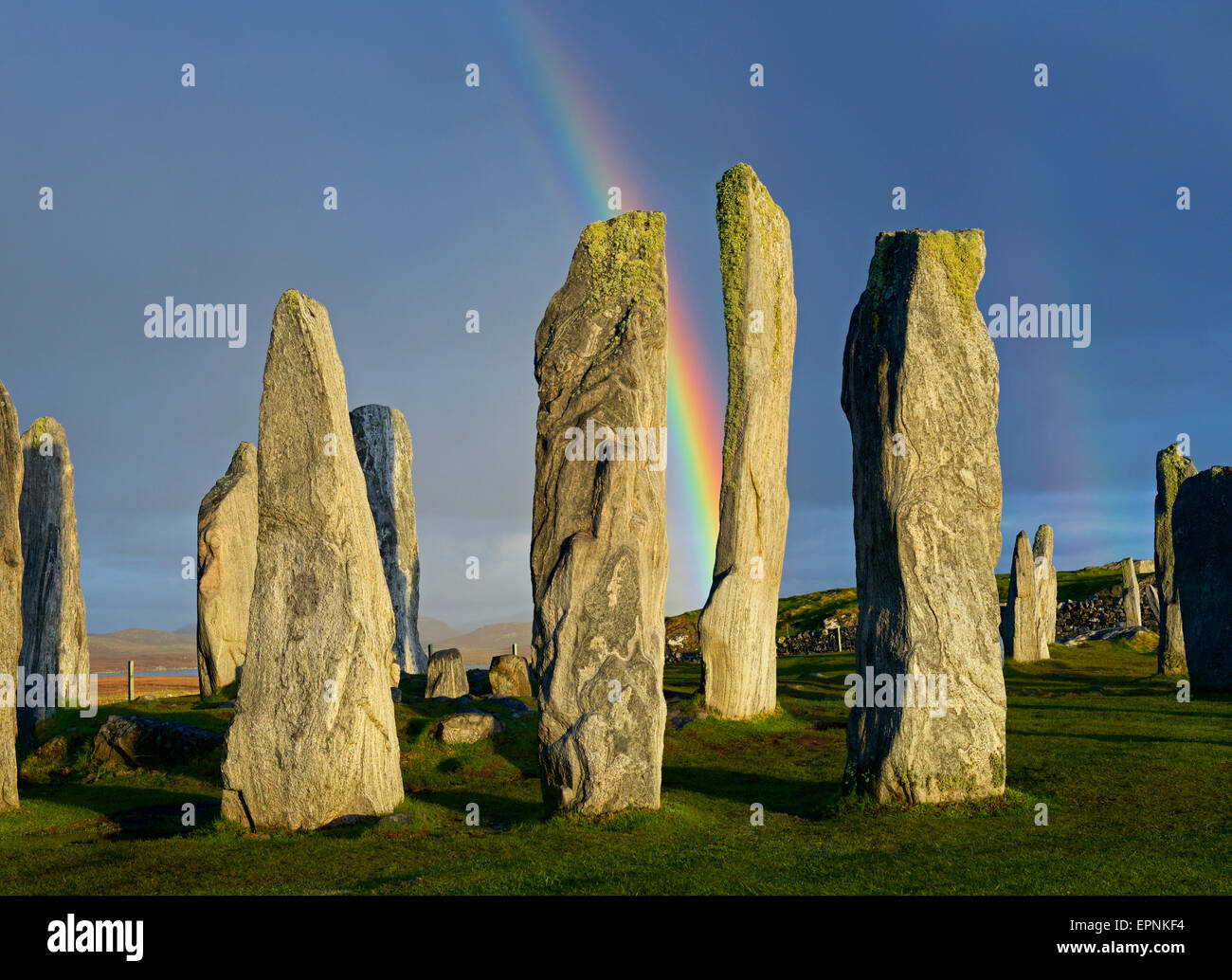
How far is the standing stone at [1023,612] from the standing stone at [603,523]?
22186 mm

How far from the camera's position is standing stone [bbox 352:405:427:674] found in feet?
103

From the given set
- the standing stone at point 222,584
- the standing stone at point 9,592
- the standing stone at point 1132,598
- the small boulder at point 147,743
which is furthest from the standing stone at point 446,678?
the standing stone at point 1132,598

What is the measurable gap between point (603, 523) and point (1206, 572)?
17695 millimetres

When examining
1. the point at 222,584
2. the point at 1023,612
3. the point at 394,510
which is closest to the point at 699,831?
→ the point at 222,584

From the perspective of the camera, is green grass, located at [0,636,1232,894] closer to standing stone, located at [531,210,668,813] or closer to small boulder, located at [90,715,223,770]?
small boulder, located at [90,715,223,770]

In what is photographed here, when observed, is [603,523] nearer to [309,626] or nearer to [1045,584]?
[309,626]

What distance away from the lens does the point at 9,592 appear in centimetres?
1426

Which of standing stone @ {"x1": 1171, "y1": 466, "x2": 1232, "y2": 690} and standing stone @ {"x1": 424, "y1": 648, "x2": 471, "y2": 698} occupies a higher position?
standing stone @ {"x1": 1171, "y1": 466, "x2": 1232, "y2": 690}

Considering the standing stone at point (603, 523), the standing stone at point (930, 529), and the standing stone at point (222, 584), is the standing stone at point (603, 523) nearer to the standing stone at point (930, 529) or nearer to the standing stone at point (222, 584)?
the standing stone at point (930, 529)

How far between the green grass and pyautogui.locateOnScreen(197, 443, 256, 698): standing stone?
6.48 m

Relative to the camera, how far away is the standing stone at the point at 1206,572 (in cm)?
2341

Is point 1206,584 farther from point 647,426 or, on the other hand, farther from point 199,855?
point 199,855

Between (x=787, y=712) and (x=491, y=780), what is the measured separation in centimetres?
767

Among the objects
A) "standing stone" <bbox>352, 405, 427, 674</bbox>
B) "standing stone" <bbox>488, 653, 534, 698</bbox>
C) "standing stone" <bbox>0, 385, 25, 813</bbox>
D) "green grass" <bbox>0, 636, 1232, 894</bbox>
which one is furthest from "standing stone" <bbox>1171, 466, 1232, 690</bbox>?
"standing stone" <bbox>0, 385, 25, 813</bbox>
